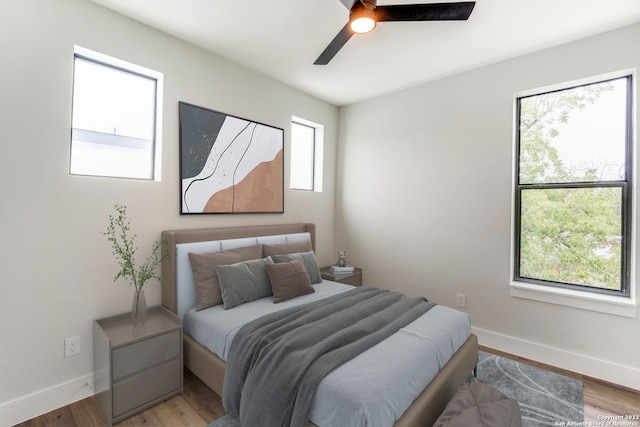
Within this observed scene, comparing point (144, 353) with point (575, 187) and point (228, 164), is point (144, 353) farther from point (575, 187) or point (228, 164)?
point (575, 187)

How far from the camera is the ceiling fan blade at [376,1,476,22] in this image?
65.8 inches

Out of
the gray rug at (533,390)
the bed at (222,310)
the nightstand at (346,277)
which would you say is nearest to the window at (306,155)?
the bed at (222,310)

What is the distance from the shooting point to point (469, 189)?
10.3 ft

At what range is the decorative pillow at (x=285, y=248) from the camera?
294 cm

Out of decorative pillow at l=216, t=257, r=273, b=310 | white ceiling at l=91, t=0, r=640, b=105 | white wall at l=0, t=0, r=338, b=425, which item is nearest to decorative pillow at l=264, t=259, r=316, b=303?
decorative pillow at l=216, t=257, r=273, b=310

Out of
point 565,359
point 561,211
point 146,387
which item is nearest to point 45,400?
point 146,387

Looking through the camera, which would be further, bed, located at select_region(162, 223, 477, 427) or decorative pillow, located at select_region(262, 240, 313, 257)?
decorative pillow, located at select_region(262, 240, 313, 257)

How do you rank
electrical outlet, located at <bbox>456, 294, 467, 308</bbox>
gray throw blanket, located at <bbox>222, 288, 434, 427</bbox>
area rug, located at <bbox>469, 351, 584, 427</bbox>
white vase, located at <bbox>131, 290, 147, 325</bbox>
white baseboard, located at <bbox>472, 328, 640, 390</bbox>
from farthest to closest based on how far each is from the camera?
electrical outlet, located at <bbox>456, 294, 467, 308</bbox>, white baseboard, located at <bbox>472, 328, 640, 390</bbox>, white vase, located at <bbox>131, 290, 147, 325</bbox>, area rug, located at <bbox>469, 351, 584, 427</bbox>, gray throw blanket, located at <bbox>222, 288, 434, 427</bbox>

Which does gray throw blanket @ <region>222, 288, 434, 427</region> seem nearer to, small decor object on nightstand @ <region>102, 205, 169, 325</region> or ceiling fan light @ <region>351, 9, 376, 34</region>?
small decor object on nightstand @ <region>102, 205, 169, 325</region>

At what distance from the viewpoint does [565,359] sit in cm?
260

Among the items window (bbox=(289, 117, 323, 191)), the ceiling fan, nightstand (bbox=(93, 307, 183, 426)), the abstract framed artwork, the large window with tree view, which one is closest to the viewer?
the ceiling fan

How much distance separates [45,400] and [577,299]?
4.08 metres

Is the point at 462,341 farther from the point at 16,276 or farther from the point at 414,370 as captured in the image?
the point at 16,276

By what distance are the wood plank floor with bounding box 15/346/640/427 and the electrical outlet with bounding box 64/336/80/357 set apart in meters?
0.34
